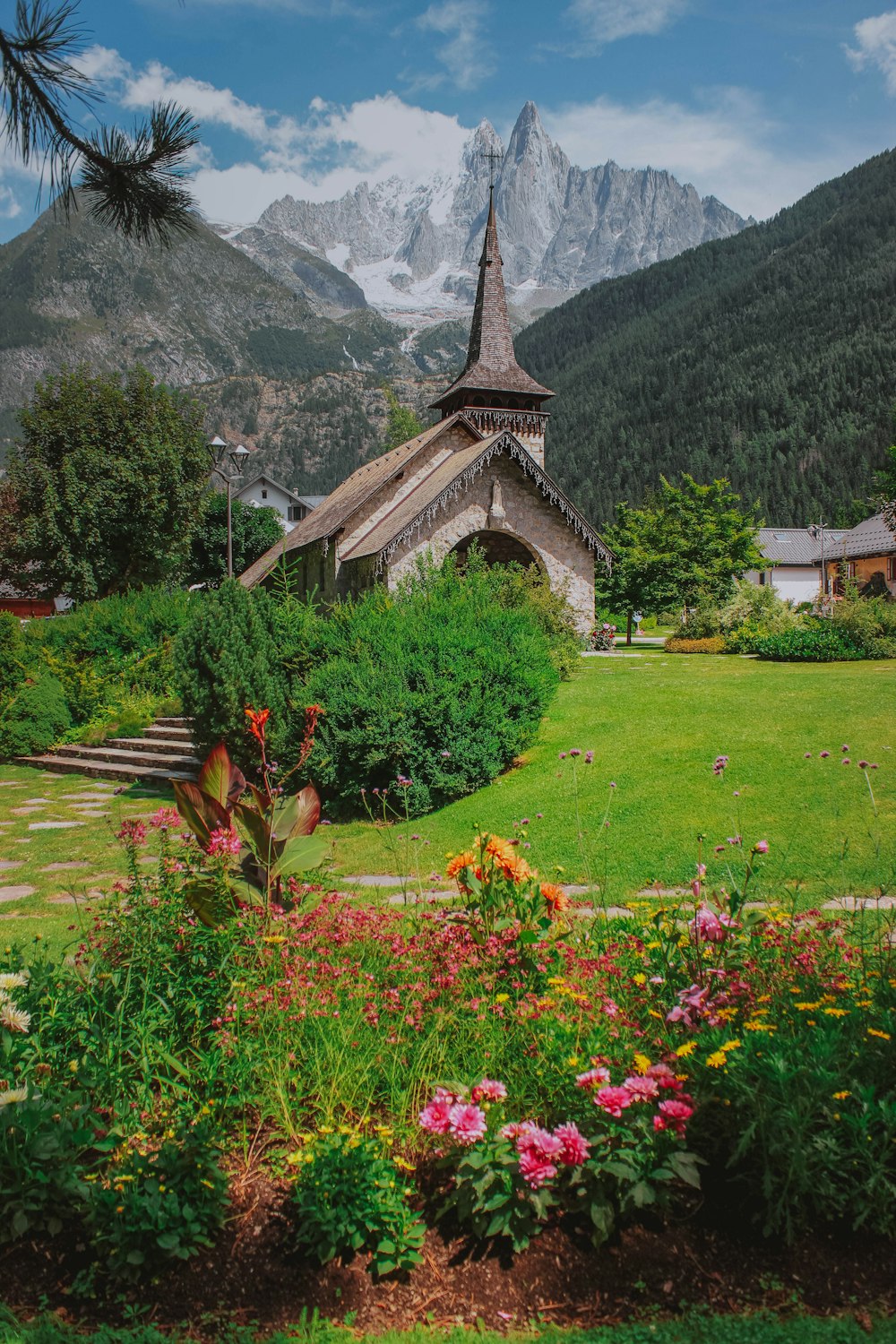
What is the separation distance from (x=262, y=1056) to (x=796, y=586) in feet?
214

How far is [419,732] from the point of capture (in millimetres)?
8734

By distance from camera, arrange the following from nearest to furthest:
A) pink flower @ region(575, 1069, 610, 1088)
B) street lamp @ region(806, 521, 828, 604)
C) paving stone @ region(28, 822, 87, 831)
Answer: pink flower @ region(575, 1069, 610, 1088) < paving stone @ region(28, 822, 87, 831) < street lamp @ region(806, 521, 828, 604)

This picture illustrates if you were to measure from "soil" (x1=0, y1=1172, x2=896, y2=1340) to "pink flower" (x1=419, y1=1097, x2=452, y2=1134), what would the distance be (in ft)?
1.20

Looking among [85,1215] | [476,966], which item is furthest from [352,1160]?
[476,966]

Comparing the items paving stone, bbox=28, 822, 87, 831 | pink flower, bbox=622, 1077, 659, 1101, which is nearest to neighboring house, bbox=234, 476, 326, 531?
paving stone, bbox=28, 822, 87, 831

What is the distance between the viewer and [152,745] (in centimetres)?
1396

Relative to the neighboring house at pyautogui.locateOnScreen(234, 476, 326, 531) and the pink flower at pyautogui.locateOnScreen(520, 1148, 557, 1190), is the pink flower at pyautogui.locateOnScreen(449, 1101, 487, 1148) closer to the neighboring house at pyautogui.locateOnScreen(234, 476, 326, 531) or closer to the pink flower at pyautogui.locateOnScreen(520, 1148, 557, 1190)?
the pink flower at pyautogui.locateOnScreen(520, 1148, 557, 1190)

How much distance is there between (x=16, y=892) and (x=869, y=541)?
47432mm

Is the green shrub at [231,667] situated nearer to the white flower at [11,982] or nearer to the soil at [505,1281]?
the white flower at [11,982]

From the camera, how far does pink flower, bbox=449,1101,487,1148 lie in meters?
2.38

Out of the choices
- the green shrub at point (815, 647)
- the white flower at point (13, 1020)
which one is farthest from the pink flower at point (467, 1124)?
the green shrub at point (815, 647)

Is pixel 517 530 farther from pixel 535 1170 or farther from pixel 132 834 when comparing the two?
pixel 535 1170

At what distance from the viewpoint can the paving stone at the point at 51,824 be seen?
904 centimetres

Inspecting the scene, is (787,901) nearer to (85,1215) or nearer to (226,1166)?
(226,1166)
